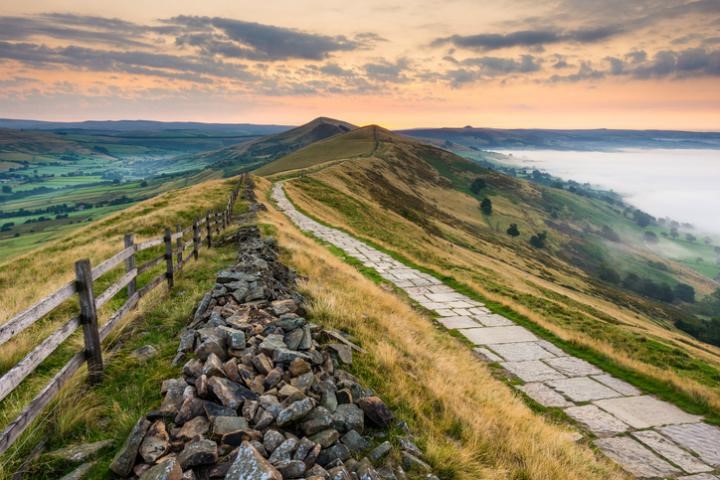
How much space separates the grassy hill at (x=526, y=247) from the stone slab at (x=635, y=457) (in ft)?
8.59

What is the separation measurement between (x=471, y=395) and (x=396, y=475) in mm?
3402

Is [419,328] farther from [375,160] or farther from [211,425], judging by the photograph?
[375,160]

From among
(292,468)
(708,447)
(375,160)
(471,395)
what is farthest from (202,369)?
(375,160)

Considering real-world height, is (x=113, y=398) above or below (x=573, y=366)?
above

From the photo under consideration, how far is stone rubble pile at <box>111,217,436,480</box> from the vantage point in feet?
12.8

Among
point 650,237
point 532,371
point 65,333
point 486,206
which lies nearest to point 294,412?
point 65,333

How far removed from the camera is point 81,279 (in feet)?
18.5

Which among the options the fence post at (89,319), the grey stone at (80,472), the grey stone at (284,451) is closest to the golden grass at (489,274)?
the grey stone at (284,451)

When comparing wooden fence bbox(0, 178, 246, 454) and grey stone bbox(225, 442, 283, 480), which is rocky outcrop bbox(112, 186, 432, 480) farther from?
wooden fence bbox(0, 178, 246, 454)

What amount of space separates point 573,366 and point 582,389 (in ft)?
4.04

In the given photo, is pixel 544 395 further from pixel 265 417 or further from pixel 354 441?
pixel 265 417

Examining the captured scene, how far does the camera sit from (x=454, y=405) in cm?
648

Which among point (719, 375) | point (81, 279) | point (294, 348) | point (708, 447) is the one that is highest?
point (81, 279)

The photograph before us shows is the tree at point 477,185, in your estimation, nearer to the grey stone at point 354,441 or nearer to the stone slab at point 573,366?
the stone slab at point 573,366
